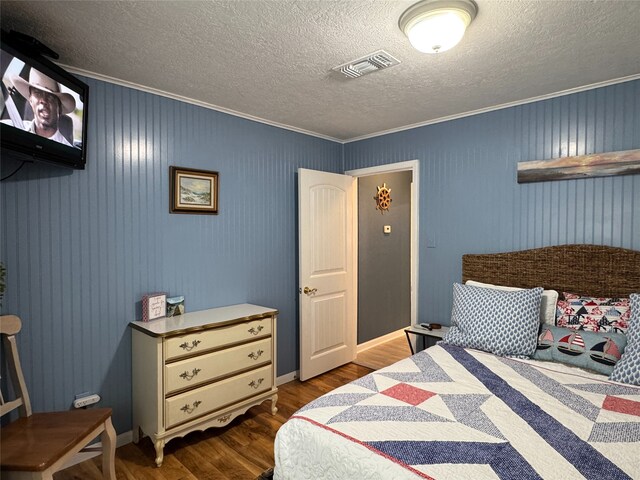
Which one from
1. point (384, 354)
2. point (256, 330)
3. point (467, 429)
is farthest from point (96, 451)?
point (384, 354)

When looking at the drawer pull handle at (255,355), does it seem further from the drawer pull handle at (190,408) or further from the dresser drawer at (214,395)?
the drawer pull handle at (190,408)

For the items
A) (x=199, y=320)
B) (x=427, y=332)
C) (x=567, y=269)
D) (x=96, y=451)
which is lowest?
(x=96, y=451)

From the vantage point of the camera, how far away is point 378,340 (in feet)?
15.9

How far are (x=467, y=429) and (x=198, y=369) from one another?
175cm

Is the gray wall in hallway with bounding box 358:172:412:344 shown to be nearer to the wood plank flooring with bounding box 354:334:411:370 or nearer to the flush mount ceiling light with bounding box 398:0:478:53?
the wood plank flooring with bounding box 354:334:411:370

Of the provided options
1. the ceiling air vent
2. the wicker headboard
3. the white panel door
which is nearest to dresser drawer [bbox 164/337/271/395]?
the white panel door

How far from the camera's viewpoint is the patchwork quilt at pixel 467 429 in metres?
1.28

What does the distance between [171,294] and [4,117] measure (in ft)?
5.08

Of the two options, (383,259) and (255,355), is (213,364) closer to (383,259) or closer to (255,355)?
(255,355)

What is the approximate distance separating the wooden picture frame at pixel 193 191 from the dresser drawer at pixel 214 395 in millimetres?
1330

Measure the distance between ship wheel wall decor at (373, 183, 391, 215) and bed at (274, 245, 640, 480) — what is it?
2.50 meters

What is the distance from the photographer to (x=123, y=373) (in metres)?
2.60

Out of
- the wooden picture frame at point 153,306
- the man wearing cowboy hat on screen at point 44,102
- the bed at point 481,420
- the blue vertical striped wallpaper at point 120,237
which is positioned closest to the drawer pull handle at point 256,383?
the blue vertical striped wallpaper at point 120,237

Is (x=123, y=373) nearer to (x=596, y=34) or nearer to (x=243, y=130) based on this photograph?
(x=243, y=130)
